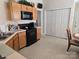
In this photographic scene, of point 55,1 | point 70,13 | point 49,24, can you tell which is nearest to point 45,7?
point 55,1

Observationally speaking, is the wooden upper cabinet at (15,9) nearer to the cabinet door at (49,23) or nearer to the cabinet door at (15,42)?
the cabinet door at (15,42)

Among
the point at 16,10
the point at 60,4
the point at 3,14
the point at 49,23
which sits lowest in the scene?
the point at 49,23

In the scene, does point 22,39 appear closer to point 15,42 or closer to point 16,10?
point 15,42

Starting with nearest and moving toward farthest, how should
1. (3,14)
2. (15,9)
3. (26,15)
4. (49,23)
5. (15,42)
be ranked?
1. (15,42)
2. (15,9)
3. (3,14)
4. (26,15)
5. (49,23)

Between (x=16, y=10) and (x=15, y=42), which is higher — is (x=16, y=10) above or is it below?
above

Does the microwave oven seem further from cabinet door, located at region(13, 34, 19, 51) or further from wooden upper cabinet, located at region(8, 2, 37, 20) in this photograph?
cabinet door, located at region(13, 34, 19, 51)

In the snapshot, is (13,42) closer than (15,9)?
Yes

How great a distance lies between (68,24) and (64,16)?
62 cm

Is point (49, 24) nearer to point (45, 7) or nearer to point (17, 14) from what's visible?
point (45, 7)

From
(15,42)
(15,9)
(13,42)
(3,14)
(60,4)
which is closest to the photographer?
(13,42)

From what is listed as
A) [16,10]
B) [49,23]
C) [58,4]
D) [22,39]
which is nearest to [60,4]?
[58,4]

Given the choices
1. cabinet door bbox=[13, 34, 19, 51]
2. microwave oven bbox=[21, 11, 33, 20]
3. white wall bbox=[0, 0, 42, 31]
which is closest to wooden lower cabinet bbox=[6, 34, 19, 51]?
cabinet door bbox=[13, 34, 19, 51]

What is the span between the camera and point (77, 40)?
11.0 ft

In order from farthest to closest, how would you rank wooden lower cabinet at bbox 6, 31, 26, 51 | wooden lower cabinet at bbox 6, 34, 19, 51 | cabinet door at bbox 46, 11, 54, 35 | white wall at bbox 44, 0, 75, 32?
cabinet door at bbox 46, 11, 54, 35 < white wall at bbox 44, 0, 75, 32 < wooden lower cabinet at bbox 6, 31, 26, 51 < wooden lower cabinet at bbox 6, 34, 19, 51
